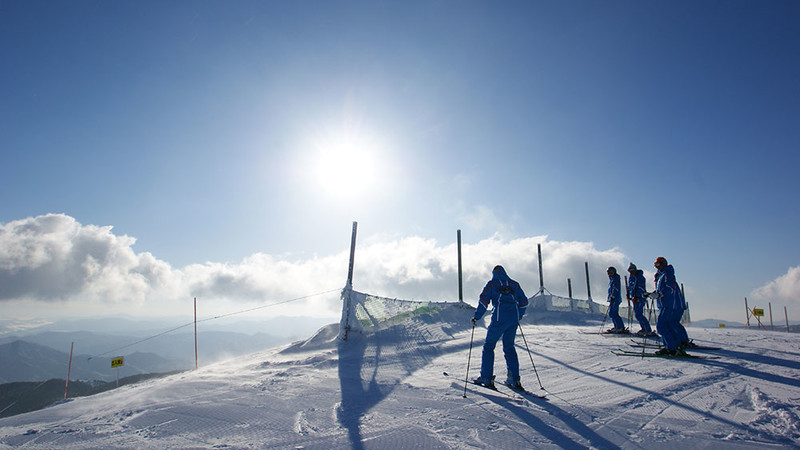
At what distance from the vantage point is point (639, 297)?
37.0 feet

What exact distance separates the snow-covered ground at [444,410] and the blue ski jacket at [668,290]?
1.33m

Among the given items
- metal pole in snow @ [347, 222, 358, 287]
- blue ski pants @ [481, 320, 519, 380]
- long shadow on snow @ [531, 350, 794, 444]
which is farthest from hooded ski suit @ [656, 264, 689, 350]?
metal pole in snow @ [347, 222, 358, 287]

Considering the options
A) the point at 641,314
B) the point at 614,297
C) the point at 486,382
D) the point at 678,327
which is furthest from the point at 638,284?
the point at 486,382

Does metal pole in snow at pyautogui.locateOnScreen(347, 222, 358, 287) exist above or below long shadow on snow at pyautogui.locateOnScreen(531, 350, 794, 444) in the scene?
above

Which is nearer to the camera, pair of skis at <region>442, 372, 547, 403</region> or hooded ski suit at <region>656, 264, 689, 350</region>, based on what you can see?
pair of skis at <region>442, 372, 547, 403</region>

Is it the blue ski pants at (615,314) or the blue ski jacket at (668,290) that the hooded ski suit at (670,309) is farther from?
the blue ski pants at (615,314)

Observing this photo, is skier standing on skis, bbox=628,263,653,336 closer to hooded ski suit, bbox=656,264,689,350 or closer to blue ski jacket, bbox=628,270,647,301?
blue ski jacket, bbox=628,270,647,301

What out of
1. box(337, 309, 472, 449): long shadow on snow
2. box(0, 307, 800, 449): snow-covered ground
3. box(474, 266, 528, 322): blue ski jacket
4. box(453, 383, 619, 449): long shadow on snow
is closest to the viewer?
box(453, 383, 619, 449): long shadow on snow

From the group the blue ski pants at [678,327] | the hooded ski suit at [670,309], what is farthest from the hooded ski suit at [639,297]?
the hooded ski suit at [670,309]

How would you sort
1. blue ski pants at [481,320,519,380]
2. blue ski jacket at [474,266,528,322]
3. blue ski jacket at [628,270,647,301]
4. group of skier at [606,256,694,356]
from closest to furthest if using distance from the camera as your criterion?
blue ski pants at [481,320,519,380], blue ski jacket at [474,266,528,322], group of skier at [606,256,694,356], blue ski jacket at [628,270,647,301]

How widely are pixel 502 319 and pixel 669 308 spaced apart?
17.2 ft

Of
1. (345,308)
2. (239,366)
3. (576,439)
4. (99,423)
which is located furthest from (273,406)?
(345,308)

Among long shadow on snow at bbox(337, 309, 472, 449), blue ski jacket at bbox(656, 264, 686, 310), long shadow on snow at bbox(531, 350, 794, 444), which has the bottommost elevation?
long shadow on snow at bbox(337, 309, 472, 449)

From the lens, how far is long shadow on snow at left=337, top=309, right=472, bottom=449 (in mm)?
4902
